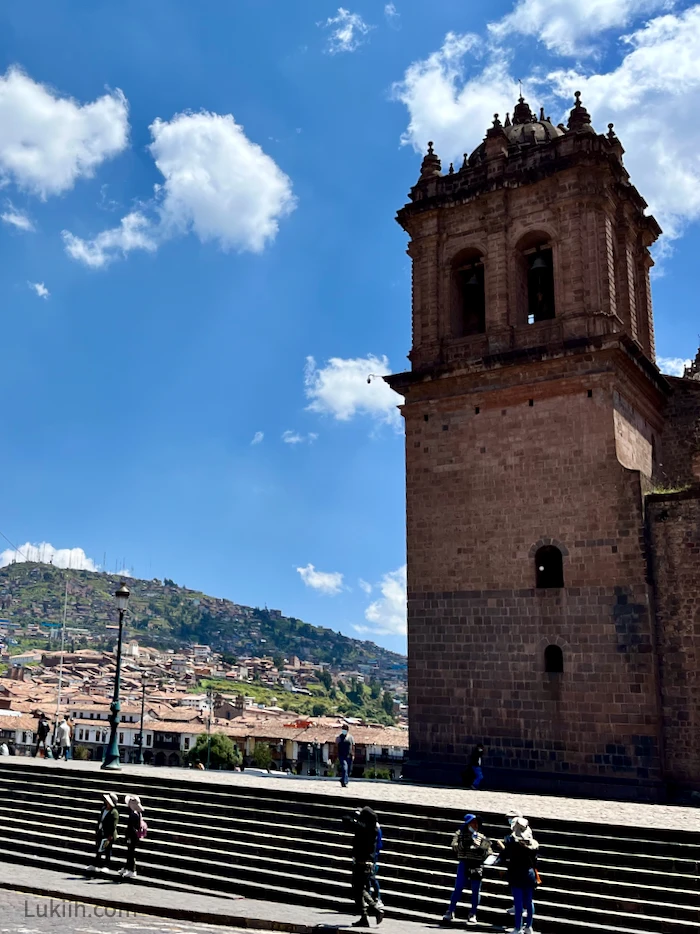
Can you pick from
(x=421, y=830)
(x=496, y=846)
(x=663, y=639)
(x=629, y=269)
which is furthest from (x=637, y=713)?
(x=629, y=269)

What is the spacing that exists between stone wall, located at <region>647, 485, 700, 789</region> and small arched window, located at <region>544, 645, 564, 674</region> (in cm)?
183

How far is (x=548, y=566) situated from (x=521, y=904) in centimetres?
981

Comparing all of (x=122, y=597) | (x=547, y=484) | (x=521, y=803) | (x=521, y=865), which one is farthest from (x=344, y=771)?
(x=521, y=865)

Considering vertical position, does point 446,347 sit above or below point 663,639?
above

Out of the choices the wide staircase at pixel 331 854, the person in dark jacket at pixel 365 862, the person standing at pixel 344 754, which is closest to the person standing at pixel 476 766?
the person standing at pixel 344 754

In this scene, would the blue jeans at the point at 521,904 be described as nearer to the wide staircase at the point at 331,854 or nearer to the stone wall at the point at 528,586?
the wide staircase at the point at 331,854

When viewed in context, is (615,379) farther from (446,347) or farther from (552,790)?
(552,790)

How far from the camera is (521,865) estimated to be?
8.59m

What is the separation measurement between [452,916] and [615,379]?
37.4 ft

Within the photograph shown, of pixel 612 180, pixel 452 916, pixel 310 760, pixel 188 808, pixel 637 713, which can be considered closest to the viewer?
pixel 452 916

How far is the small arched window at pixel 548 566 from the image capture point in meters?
17.8

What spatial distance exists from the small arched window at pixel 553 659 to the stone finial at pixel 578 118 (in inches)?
440

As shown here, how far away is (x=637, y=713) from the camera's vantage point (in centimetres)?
1612

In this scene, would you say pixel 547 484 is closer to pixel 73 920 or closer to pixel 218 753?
pixel 73 920
